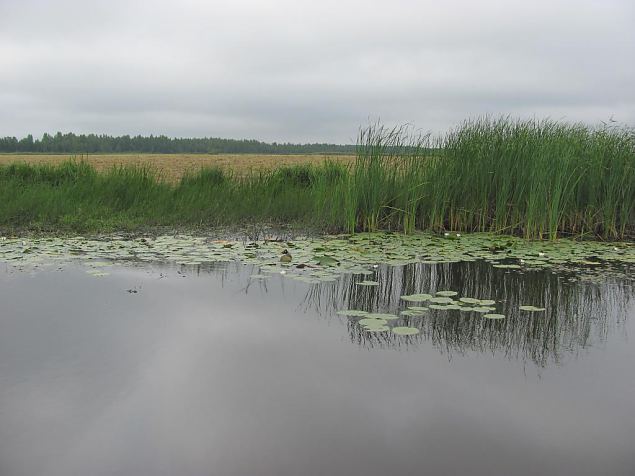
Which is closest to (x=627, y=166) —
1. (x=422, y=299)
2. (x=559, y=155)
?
(x=559, y=155)

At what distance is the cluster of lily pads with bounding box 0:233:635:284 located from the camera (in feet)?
18.1

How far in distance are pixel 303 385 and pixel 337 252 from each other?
3431 mm

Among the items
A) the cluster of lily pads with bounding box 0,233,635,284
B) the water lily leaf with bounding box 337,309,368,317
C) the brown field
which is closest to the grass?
the brown field

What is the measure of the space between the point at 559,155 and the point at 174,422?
6164 millimetres

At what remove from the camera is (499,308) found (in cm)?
416

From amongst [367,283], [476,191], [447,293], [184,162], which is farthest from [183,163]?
[447,293]

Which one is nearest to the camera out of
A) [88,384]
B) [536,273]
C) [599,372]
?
[88,384]

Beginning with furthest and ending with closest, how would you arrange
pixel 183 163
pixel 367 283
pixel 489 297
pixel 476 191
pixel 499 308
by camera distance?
pixel 183 163 < pixel 476 191 < pixel 367 283 < pixel 489 297 < pixel 499 308

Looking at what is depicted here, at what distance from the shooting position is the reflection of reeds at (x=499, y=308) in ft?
11.3

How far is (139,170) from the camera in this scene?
34.7 feet

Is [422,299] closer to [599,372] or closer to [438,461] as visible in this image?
[599,372]

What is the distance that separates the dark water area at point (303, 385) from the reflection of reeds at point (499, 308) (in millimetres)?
20

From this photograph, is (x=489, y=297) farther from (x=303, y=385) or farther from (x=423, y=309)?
(x=303, y=385)

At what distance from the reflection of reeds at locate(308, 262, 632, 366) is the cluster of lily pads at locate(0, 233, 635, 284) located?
0.88 ft
